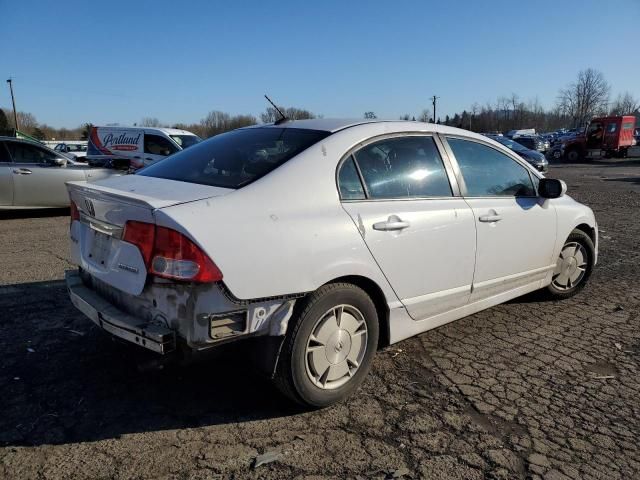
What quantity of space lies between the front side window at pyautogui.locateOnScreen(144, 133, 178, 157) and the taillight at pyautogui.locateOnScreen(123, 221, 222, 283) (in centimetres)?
1172

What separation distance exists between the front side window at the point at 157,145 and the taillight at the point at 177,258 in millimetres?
11718

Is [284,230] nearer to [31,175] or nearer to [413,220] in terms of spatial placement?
[413,220]

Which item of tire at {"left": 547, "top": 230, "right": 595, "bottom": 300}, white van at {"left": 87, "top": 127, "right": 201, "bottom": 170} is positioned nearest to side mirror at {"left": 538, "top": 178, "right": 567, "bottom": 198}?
tire at {"left": 547, "top": 230, "right": 595, "bottom": 300}

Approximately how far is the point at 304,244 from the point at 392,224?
2.26 feet

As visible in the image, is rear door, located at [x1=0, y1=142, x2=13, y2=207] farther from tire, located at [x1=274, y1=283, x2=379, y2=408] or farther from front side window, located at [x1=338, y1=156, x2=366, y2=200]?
tire, located at [x1=274, y1=283, x2=379, y2=408]

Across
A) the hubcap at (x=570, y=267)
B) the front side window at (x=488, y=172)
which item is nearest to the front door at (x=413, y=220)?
the front side window at (x=488, y=172)

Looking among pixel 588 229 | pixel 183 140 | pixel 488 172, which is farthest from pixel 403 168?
pixel 183 140

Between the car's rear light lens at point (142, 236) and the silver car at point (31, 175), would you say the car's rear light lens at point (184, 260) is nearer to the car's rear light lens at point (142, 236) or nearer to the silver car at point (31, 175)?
the car's rear light lens at point (142, 236)

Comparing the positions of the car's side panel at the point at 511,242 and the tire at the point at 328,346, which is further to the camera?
the car's side panel at the point at 511,242

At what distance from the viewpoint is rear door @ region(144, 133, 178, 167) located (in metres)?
13.5

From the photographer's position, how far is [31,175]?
31.0 feet

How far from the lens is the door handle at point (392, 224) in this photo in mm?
3014

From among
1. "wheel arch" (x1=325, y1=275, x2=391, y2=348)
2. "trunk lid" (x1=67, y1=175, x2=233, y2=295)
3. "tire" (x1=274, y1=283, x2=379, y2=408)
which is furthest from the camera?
"wheel arch" (x1=325, y1=275, x2=391, y2=348)

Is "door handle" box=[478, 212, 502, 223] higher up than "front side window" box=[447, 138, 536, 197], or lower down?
lower down
